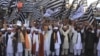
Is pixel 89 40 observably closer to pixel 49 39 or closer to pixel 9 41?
pixel 49 39

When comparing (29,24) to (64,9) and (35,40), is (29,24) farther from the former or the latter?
(64,9)

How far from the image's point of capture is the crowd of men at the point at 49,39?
679 inches

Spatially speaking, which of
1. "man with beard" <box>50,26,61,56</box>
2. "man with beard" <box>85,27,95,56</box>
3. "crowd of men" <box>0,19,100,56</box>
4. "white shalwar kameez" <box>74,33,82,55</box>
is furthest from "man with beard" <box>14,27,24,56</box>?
"man with beard" <box>85,27,95,56</box>

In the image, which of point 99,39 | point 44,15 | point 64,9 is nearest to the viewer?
point 99,39

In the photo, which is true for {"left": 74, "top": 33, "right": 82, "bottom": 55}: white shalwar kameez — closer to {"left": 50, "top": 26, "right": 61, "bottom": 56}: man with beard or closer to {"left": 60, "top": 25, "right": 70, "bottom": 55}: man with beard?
{"left": 60, "top": 25, "right": 70, "bottom": 55}: man with beard

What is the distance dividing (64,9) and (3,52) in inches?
307

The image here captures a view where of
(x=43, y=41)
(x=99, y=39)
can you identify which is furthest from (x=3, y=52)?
(x=99, y=39)

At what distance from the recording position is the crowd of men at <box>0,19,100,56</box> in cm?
1723

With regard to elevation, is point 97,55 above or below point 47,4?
below

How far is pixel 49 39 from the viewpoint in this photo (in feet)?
59.4

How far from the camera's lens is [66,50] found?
Answer: 61.6 ft

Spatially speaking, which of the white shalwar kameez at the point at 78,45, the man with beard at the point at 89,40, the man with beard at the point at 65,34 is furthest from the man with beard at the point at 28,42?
the man with beard at the point at 89,40

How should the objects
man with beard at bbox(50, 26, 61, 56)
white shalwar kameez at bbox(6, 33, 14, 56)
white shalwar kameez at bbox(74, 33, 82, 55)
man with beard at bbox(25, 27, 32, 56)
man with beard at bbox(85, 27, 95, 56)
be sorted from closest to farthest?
1. white shalwar kameez at bbox(6, 33, 14, 56)
2. man with beard at bbox(25, 27, 32, 56)
3. man with beard at bbox(50, 26, 61, 56)
4. man with beard at bbox(85, 27, 95, 56)
5. white shalwar kameez at bbox(74, 33, 82, 55)

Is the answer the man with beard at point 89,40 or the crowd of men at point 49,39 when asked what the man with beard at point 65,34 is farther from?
the man with beard at point 89,40
